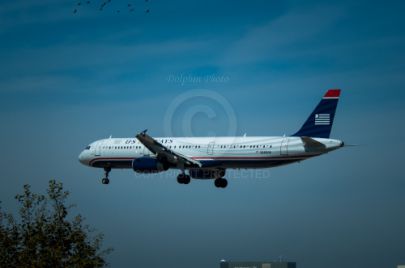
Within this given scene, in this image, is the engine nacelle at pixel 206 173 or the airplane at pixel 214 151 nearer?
the airplane at pixel 214 151

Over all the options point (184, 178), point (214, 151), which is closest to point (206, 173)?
point (184, 178)

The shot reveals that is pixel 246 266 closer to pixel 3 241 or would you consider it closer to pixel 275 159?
pixel 275 159

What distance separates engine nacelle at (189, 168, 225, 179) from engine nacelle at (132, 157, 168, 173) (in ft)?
13.5

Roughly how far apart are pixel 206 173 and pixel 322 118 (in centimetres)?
1269

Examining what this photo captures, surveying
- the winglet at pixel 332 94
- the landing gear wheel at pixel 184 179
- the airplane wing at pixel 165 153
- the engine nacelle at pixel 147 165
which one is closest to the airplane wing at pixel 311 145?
the winglet at pixel 332 94

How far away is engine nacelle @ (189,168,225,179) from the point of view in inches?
3098

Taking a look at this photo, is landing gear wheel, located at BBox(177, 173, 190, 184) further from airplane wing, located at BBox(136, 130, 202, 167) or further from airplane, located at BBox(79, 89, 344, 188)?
airplane wing, located at BBox(136, 130, 202, 167)

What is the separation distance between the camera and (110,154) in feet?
263

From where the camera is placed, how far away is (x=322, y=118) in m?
72.2

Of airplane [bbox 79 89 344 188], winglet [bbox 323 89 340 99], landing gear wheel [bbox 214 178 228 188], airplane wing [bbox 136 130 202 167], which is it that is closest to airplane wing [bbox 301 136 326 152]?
airplane [bbox 79 89 344 188]

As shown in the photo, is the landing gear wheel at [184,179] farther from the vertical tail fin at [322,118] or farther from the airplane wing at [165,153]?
the vertical tail fin at [322,118]

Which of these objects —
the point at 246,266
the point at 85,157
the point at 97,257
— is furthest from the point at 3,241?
the point at 246,266

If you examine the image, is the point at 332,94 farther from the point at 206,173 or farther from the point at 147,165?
the point at 147,165

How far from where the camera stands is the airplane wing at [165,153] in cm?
7394
